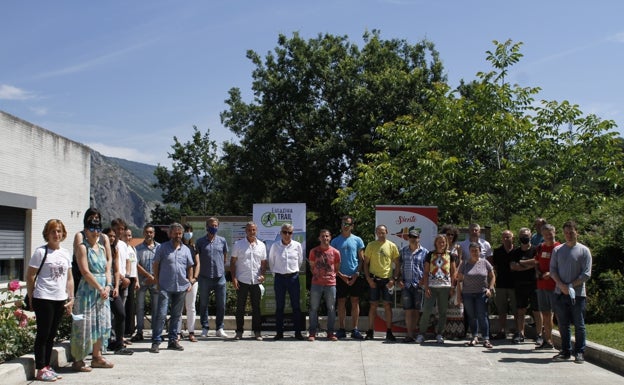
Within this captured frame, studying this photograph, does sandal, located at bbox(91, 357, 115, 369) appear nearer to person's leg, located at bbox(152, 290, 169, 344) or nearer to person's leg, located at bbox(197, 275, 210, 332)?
person's leg, located at bbox(152, 290, 169, 344)

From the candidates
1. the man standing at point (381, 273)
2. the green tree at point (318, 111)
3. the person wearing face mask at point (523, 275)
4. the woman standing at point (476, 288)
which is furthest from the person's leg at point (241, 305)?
the green tree at point (318, 111)

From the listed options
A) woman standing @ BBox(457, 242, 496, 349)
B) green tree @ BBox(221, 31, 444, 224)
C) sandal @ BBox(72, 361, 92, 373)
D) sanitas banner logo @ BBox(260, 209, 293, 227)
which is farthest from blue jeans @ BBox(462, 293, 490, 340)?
green tree @ BBox(221, 31, 444, 224)

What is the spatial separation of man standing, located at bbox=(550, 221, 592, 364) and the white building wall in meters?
14.4

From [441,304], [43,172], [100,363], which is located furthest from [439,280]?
[43,172]

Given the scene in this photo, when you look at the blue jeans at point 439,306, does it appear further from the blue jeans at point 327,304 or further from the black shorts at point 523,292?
the blue jeans at point 327,304

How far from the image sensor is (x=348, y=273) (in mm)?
12297

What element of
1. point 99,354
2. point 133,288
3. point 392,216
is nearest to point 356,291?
point 392,216

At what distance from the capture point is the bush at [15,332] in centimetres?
853

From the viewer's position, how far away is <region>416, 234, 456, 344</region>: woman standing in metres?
11.8

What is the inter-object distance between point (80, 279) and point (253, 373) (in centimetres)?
255

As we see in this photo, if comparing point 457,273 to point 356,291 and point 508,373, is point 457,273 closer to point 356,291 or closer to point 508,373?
point 356,291

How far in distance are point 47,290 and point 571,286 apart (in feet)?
23.0

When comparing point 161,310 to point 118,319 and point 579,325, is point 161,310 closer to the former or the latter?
point 118,319

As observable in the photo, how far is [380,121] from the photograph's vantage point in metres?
35.8
